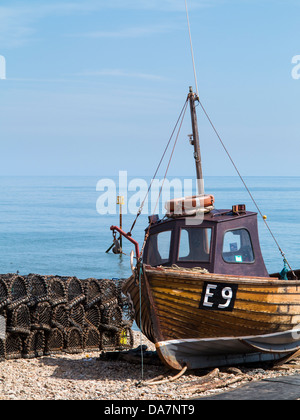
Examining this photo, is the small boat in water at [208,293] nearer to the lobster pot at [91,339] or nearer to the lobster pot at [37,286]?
the lobster pot at [37,286]

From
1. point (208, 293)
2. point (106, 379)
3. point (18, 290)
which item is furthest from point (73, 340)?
point (208, 293)

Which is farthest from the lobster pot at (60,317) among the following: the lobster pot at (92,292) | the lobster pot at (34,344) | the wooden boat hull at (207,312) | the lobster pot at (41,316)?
the wooden boat hull at (207,312)

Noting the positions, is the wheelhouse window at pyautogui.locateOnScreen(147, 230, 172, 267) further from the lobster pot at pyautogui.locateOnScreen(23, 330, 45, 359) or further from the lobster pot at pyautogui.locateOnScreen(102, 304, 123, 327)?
the lobster pot at pyautogui.locateOnScreen(23, 330, 45, 359)

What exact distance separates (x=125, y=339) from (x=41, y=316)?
271cm

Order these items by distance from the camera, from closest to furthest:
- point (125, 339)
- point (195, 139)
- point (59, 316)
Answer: point (59, 316) < point (195, 139) < point (125, 339)

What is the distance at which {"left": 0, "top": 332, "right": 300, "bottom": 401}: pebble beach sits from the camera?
10703 millimetres

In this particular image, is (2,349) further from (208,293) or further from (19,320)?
(208,293)

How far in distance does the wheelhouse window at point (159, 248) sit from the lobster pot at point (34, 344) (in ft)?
9.42

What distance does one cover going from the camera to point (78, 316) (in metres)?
14.8

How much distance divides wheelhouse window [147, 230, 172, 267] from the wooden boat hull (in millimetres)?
840

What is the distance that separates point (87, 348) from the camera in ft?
49.5
